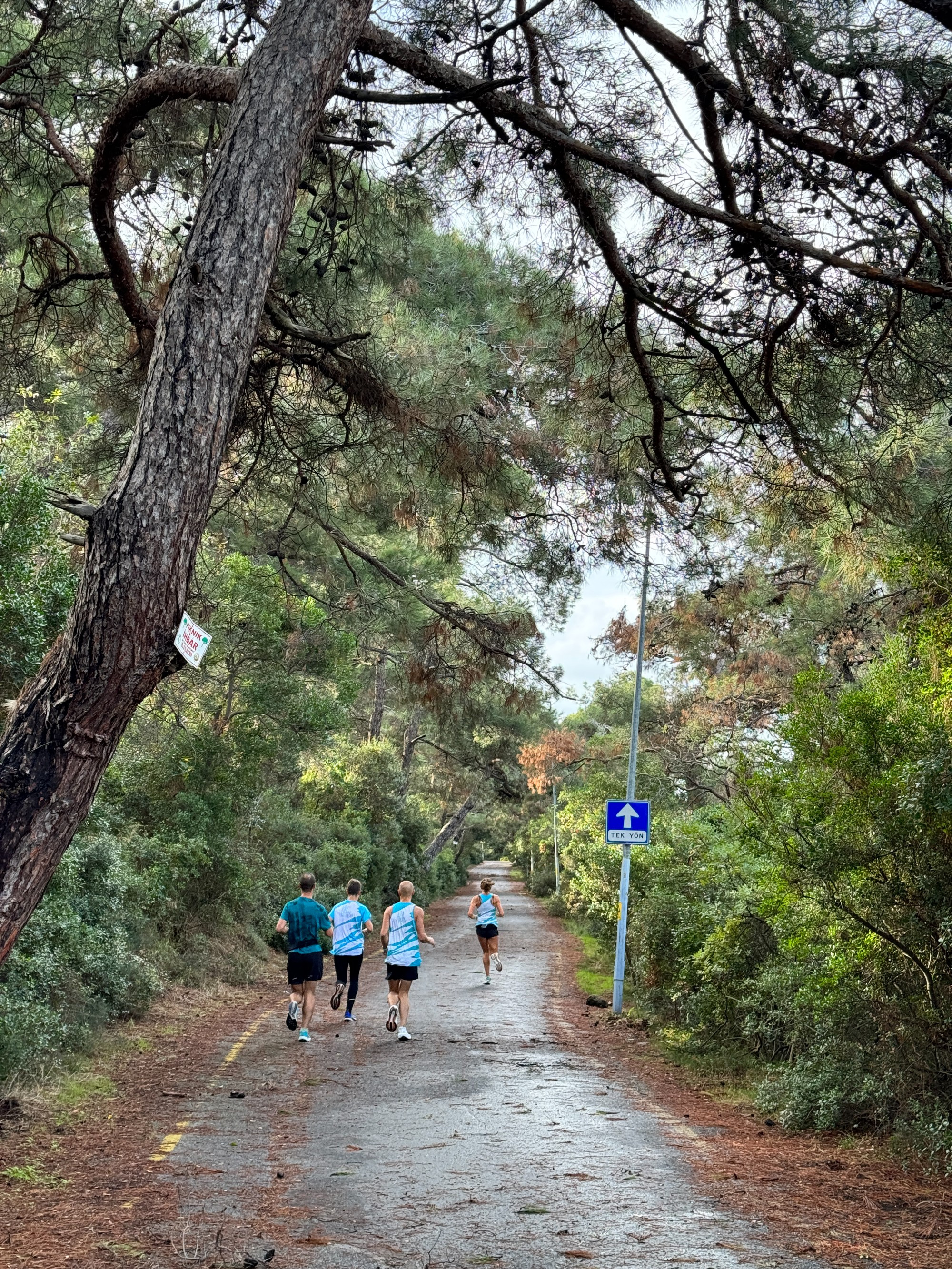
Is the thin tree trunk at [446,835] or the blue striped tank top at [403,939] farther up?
the thin tree trunk at [446,835]

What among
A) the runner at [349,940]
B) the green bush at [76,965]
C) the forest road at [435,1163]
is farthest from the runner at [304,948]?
the green bush at [76,965]

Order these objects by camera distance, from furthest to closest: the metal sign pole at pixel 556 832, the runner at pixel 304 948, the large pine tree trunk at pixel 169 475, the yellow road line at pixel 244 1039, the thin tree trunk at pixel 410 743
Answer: the metal sign pole at pixel 556 832
the thin tree trunk at pixel 410 743
the runner at pixel 304 948
the yellow road line at pixel 244 1039
the large pine tree trunk at pixel 169 475

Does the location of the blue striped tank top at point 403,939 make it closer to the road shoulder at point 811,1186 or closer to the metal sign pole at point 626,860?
the road shoulder at point 811,1186

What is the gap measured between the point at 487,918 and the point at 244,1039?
704cm

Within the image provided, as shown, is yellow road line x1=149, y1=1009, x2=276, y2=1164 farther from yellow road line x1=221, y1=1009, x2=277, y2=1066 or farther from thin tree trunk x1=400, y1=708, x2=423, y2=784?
thin tree trunk x1=400, y1=708, x2=423, y2=784

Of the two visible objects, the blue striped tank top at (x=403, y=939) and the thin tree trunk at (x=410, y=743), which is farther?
the thin tree trunk at (x=410, y=743)

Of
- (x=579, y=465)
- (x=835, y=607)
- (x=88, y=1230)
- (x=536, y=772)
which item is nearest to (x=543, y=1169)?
(x=88, y=1230)

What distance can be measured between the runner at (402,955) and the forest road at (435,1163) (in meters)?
0.32

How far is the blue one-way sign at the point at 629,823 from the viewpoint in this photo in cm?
1536

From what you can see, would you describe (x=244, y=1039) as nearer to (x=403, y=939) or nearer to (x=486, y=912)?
(x=403, y=939)

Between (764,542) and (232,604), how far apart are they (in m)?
10.3

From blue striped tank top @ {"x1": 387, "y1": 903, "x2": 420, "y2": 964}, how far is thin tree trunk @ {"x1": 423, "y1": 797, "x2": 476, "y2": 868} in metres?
27.9

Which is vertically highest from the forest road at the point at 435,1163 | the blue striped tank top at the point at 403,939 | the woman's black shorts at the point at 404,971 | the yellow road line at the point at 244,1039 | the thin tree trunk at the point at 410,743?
the thin tree trunk at the point at 410,743

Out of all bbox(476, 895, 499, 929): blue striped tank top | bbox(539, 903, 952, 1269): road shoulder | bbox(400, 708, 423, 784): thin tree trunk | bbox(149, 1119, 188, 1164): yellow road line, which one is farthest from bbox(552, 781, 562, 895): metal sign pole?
bbox(149, 1119, 188, 1164): yellow road line
